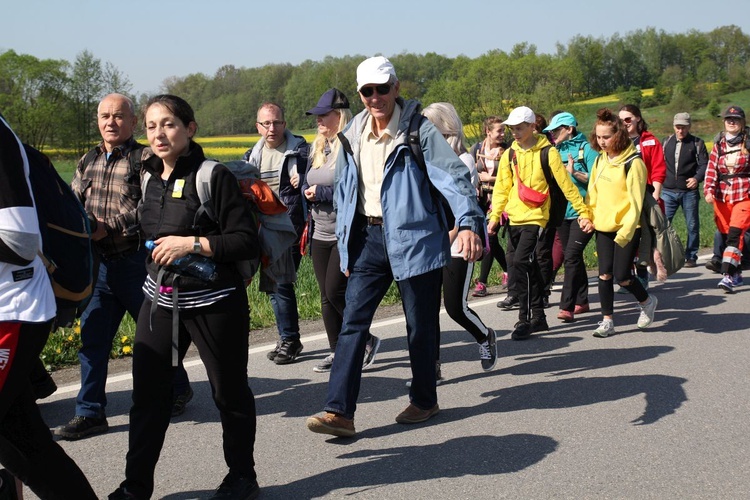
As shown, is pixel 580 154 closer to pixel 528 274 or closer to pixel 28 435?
pixel 528 274

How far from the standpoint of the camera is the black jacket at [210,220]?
387 centimetres

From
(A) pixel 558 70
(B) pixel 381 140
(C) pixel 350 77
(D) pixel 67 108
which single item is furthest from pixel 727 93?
(B) pixel 381 140

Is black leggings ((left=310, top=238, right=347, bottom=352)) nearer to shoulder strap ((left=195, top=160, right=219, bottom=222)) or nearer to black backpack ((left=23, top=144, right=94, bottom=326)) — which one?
shoulder strap ((left=195, top=160, right=219, bottom=222))

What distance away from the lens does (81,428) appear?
5.07 metres

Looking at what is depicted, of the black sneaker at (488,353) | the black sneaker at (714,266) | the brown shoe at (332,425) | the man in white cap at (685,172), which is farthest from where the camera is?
the man in white cap at (685,172)

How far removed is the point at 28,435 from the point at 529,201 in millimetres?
5207

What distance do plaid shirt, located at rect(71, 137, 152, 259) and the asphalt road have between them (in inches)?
41.0

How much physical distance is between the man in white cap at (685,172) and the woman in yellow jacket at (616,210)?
17.2ft

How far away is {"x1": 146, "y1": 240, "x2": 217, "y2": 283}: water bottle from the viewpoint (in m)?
3.86

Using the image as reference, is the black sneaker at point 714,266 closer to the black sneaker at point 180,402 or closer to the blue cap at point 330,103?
the blue cap at point 330,103

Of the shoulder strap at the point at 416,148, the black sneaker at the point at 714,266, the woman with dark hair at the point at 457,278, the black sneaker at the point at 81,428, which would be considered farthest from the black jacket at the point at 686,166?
the black sneaker at the point at 81,428

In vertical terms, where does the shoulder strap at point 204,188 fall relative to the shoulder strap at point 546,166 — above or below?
above

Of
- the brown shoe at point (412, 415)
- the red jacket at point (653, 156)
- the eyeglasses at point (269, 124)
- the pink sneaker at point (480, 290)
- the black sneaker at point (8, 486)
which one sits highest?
the eyeglasses at point (269, 124)

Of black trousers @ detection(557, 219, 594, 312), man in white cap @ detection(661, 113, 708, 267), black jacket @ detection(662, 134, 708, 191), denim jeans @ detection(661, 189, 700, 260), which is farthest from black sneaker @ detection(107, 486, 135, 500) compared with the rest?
black jacket @ detection(662, 134, 708, 191)
